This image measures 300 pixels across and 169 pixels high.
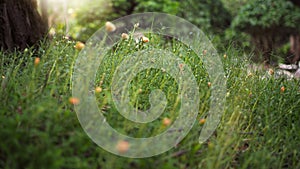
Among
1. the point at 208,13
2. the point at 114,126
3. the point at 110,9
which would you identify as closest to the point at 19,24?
the point at 114,126

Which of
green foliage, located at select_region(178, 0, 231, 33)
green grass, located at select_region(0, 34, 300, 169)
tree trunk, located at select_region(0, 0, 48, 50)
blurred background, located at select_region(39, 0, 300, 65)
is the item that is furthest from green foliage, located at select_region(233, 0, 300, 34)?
tree trunk, located at select_region(0, 0, 48, 50)

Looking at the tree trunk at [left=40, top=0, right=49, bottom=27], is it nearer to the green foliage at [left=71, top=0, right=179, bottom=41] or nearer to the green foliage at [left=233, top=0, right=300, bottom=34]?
the green foliage at [left=71, top=0, right=179, bottom=41]

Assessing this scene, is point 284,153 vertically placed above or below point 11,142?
below

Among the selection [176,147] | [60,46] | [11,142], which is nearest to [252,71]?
[176,147]

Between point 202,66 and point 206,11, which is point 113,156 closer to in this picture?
point 202,66

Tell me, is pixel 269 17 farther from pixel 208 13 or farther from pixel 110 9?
pixel 110 9

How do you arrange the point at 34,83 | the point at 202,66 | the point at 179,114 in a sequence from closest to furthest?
1. the point at 34,83
2. the point at 179,114
3. the point at 202,66

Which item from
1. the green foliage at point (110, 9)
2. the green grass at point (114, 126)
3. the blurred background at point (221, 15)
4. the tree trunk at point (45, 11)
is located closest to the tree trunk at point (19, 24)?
the tree trunk at point (45, 11)
